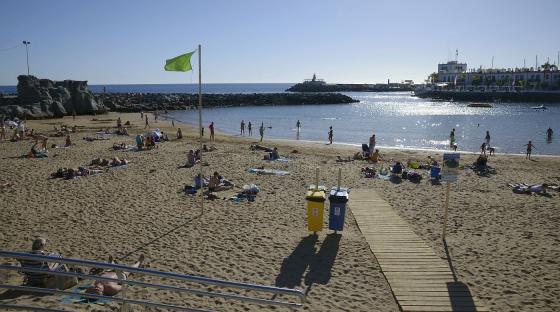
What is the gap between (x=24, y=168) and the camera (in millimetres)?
15297

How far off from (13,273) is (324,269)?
17.4 ft

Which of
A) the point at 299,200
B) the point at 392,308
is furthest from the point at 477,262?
the point at 299,200

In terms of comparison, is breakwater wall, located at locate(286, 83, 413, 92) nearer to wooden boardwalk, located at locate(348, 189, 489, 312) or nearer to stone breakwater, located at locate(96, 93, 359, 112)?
stone breakwater, located at locate(96, 93, 359, 112)

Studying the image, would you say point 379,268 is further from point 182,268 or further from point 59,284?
point 59,284

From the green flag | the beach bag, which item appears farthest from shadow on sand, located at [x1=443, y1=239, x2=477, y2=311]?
the beach bag

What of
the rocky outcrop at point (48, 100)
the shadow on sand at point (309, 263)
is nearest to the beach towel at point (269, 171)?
the shadow on sand at point (309, 263)

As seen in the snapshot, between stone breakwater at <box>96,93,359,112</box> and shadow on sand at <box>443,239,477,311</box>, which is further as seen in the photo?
stone breakwater at <box>96,93,359,112</box>

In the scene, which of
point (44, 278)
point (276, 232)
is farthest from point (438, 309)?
point (44, 278)

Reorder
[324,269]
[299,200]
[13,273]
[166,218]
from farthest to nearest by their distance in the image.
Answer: [299,200]
[166,218]
[324,269]
[13,273]

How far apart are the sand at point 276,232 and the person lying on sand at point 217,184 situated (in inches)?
16.7

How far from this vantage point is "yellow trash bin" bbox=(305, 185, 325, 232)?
28.4ft

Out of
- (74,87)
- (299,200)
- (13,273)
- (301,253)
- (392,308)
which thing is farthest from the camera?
(74,87)

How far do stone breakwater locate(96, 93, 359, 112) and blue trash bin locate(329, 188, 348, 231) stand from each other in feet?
156

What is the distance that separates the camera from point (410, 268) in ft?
23.3
